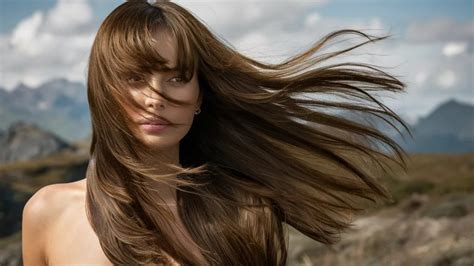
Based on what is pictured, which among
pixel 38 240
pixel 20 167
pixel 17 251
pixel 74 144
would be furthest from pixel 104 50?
pixel 74 144

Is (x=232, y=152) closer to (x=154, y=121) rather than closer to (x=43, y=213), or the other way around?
(x=154, y=121)

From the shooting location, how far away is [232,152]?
4914 millimetres

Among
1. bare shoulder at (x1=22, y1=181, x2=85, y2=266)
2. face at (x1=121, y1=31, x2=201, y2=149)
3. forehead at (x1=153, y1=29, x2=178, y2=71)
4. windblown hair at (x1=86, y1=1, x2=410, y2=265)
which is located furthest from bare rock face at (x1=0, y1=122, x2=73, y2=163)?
forehead at (x1=153, y1=29, x2=178, y2=71)

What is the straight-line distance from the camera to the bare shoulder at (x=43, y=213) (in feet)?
14.4

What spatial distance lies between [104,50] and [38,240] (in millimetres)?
1120

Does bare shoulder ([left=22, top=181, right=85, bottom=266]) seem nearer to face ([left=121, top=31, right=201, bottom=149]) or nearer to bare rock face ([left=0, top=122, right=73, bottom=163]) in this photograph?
face ([left=121, top=31, right=201, bottom=149])

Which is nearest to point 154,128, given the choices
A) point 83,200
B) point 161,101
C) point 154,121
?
point 154,121

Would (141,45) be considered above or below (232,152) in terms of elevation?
above

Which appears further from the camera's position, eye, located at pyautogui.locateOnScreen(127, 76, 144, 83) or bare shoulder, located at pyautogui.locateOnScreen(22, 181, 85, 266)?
bare shoulder, located at pyautogui.locateOnScreen(22, 181, 85, 266)

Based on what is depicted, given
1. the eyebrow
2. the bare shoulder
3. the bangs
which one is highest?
the bangs

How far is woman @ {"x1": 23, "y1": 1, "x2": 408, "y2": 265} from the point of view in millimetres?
4148

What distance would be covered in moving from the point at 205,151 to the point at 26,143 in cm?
12980

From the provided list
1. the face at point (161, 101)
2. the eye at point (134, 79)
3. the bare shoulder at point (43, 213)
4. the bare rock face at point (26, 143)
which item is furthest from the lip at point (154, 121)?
the bare rock face at point (26, 143)

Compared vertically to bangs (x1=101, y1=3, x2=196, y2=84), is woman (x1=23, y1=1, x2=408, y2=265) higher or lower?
lower
